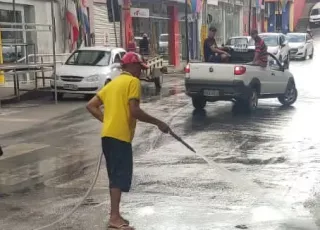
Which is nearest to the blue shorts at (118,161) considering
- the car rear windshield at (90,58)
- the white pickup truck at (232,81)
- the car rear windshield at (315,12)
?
the white pickup truck at (232,81)

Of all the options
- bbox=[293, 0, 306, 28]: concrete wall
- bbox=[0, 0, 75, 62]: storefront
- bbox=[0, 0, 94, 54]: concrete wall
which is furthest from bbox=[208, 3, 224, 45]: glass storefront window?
bbox=[293, 0, 306, 28]: concrete wall

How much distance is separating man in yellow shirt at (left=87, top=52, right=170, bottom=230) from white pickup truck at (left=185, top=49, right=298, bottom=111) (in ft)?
28.6

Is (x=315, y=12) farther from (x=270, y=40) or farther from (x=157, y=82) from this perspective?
(x=157, y=82)

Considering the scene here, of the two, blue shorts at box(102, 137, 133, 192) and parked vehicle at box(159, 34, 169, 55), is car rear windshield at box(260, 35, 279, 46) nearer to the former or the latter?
parked vehicle at box(159, 34, 169, 55)

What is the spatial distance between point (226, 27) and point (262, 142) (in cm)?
4015

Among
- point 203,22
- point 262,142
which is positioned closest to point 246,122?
point 262,142

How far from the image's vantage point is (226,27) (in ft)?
164

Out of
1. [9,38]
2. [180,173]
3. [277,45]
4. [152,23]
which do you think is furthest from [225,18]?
[180,173]

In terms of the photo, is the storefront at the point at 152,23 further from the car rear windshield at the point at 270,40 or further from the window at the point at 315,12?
the window at the point at 315,12

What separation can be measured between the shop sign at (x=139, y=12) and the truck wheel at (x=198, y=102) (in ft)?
48.6

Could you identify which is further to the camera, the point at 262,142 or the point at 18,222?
the point at 262,142

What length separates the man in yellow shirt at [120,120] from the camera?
561 centimetres

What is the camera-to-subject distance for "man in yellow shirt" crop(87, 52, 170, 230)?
221 inches

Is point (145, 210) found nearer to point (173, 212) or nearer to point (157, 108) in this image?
point (173, 212)
